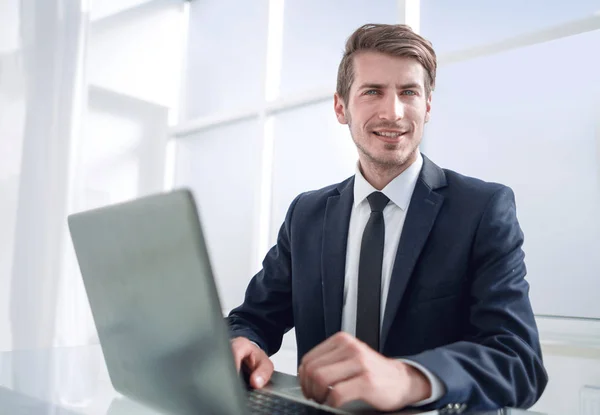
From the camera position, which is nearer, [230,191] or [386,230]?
[386,230]

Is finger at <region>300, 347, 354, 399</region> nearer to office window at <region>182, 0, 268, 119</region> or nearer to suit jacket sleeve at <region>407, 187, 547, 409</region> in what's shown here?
suit jacket sleeve at <region>407, 187, 547, 409</region>

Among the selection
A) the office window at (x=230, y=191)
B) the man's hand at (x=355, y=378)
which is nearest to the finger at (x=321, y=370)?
the man's hand at (x=355, y=378)

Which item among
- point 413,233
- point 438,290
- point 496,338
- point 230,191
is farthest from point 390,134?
point 230,191

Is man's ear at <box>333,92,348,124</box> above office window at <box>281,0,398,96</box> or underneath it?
underneath

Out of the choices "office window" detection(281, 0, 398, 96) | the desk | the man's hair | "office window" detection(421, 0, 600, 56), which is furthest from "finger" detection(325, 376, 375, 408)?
"office window" detection(281, 0, 398, 96)

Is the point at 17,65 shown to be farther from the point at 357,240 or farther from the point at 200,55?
the point at 357,240

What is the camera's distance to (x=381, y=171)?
62.3 inches

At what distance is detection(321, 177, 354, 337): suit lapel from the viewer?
58.0 inches

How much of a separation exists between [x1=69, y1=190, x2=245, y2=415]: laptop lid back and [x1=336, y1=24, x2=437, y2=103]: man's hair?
1046mm

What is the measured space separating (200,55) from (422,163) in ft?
11.0

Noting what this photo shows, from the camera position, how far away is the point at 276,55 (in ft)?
12.5

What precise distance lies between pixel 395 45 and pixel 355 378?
3.50ft

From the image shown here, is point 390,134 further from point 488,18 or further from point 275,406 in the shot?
point 488,18

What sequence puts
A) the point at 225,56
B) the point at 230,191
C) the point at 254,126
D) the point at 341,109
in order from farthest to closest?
the point at 225,56, the point at 230,191, the point at 254,126, the point at 341,109
